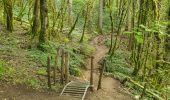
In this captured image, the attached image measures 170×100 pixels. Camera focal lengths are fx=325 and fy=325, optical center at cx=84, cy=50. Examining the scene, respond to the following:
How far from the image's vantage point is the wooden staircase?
13.2 meters

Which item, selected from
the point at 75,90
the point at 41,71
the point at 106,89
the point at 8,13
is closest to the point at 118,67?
the point at 106,89

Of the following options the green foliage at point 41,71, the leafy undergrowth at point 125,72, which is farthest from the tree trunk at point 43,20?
the leafy undergrowth at point 125,72

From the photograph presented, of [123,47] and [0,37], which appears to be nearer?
[0,37]

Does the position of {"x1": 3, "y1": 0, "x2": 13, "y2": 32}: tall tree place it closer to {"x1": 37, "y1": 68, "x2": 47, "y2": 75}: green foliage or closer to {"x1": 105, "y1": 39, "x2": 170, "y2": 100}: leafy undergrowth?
{"x1": 37, "y1": 68, "x2": 47, "y2": 75}: green foliage

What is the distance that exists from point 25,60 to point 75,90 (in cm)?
376

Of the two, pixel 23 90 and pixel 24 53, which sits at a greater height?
pixel 24 53

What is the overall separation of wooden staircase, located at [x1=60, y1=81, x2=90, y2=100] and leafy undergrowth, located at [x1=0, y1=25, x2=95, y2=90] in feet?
1.55

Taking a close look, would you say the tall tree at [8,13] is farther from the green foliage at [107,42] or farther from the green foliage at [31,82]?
the green foliage at [107,42]

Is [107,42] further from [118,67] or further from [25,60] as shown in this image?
[25,60]

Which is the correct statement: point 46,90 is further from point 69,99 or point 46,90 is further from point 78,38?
point 78,38

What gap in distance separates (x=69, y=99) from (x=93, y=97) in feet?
4.47

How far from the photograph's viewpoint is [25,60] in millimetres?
15930

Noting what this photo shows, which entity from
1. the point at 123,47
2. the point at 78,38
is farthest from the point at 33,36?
the point at 123,47

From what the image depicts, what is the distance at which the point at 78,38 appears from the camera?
1007 inches
